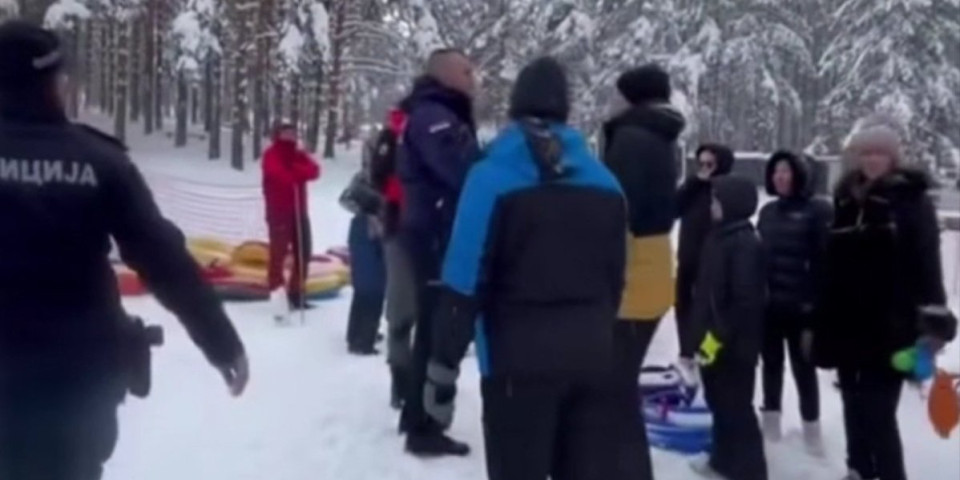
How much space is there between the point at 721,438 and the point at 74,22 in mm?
34038

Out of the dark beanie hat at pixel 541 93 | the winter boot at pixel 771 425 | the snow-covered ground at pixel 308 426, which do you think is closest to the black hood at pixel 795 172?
the winter boot at pixel 771 425

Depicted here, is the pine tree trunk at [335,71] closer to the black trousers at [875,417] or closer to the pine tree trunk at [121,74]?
the pine tree trunk at [121,74]

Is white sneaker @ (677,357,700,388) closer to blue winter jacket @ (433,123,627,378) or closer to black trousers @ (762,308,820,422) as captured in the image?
black trousers @ (762,308,820,422)

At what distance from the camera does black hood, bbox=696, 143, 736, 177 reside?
803 cm

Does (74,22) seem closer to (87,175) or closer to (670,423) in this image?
(670,423)

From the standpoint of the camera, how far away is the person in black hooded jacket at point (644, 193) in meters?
6.12

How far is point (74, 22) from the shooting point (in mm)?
38438

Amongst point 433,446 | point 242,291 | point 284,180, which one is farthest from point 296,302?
point 433,446

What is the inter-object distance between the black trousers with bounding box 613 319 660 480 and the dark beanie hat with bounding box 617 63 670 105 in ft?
3.18

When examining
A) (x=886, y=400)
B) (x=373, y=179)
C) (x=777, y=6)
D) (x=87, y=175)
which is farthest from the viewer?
(x=777, y=6)

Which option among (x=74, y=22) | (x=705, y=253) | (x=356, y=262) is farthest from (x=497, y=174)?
(x=74, y=22)

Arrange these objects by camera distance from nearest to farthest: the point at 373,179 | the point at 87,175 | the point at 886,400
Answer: the point at 87,175, the point at 886,400, the point at 373,179

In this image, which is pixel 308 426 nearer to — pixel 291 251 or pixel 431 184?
pixel 431 184

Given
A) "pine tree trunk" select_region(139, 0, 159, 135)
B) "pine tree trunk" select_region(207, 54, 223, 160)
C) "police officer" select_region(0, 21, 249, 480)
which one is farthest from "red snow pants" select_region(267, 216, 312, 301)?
"pine tree trunk" select_region(139, 0, 159, 135)
